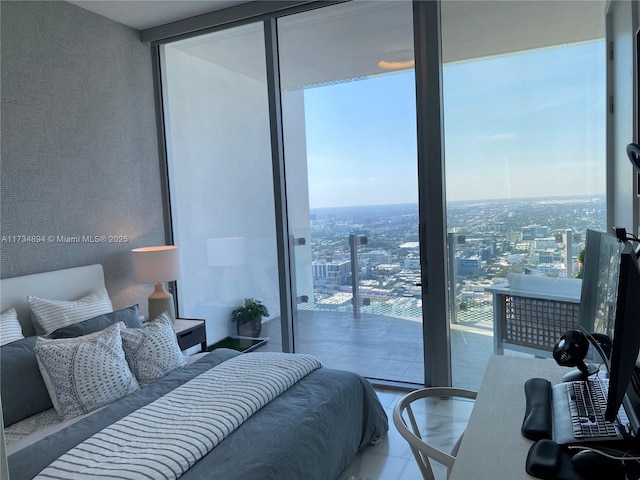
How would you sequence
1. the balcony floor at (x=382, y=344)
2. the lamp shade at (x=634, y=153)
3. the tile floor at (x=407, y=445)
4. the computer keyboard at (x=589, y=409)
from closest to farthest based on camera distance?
the computer keyboard at (x=589, y=409), the lamp shade at (x=634, y=153), the tile floor at (x=407, y=445), the balcony floor at (x=382, y=344)

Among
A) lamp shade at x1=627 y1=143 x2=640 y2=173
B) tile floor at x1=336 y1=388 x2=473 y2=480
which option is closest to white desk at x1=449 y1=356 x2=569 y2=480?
lamp shade at x1=627 y1=143 x2=640 y2=173

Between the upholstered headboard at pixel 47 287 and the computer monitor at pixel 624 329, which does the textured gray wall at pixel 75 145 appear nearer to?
the upholstered headboard at pixel 47 287

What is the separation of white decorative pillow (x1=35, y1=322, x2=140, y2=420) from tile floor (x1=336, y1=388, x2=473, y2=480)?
1.26m

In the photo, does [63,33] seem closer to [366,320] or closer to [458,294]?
[366,320]

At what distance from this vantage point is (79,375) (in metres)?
2.36

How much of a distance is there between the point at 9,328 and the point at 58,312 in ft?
1.04

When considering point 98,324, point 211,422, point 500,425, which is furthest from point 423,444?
point 98,324

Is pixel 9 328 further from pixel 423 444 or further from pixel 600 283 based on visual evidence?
pixel 600 283

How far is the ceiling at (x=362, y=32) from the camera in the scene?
2975mm

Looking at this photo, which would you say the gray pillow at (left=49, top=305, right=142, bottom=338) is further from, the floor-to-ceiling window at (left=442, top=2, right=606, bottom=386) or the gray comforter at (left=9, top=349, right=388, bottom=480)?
the floor-to-ceiling window at (left=442, top=2, right=606, bottom=386)

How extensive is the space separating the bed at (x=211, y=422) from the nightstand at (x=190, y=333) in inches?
25.4

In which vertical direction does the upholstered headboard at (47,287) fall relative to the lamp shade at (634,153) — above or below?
below

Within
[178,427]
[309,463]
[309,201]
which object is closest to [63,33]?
[309,201]

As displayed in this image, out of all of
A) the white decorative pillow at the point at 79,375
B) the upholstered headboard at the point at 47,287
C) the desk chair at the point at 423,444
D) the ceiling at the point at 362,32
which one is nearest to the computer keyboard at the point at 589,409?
the desk chair at the point at 423,444
